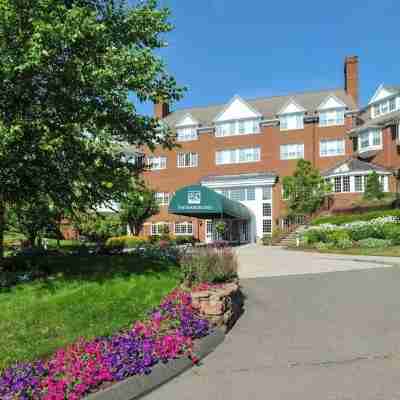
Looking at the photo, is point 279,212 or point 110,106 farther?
point 279,212

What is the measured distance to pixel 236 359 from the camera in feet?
19.9

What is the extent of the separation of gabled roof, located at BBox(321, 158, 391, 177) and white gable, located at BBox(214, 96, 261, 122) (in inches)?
413

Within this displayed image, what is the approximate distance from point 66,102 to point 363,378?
7973mm

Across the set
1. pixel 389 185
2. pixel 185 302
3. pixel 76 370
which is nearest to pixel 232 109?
pixel 389 185

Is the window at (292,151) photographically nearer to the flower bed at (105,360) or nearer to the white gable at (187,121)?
the white gable at (187,121)

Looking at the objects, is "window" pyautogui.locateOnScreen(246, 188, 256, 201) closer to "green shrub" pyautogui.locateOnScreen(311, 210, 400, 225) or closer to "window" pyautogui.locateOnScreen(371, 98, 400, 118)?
"green shrub" pyautogui.locateOnScreen(311, 210, 400, 225)

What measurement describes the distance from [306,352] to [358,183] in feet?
113

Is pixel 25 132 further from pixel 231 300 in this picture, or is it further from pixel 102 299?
pixel 231 300

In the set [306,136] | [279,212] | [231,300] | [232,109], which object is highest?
[232,109]

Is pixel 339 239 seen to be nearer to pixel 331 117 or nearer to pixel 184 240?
pixel 184 240

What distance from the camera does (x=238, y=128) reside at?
4428 centimetres

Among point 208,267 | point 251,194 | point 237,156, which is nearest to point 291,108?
point 237,156

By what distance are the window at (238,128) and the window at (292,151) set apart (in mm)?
3605

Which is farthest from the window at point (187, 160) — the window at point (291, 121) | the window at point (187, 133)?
the window at point (291, 121)
